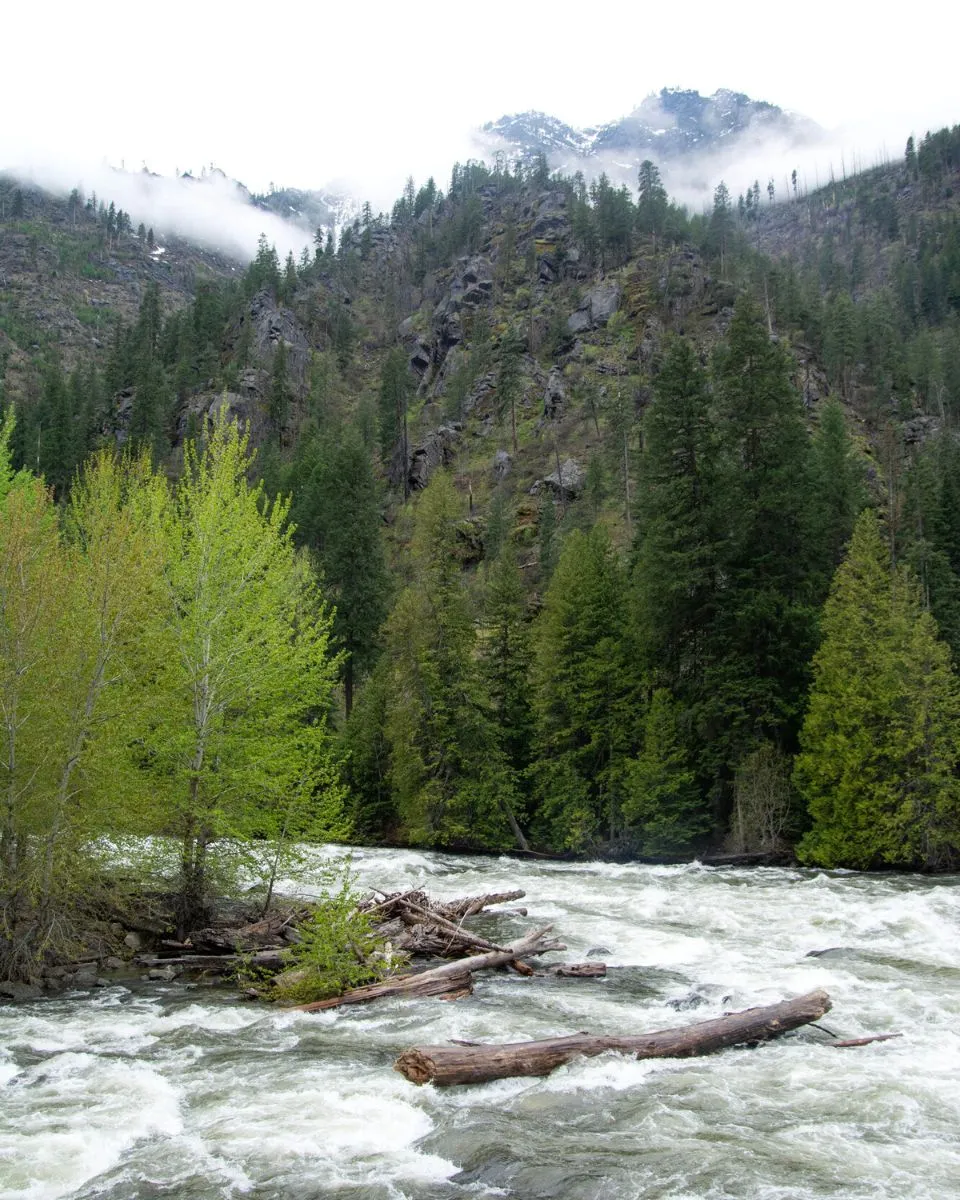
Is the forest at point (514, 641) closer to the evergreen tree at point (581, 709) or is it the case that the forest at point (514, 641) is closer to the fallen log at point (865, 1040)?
the evergreen tree at point (581, 709)

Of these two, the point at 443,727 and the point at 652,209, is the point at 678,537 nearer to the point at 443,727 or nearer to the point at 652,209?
the point at 443,727

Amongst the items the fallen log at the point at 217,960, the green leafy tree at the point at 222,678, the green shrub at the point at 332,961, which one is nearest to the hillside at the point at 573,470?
the green leafy tree at the point at 222,678

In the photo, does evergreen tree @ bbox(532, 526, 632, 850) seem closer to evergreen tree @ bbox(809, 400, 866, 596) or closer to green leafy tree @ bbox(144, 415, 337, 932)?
evergreen tree @ bbox(809, 400, 866, 596)

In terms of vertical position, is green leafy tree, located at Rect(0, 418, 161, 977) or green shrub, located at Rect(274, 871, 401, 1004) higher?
green leafy tree, located at Rect(0, 418, 161, 977)

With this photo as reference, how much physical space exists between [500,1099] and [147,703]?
28.4 ft

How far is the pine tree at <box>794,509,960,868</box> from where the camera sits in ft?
90.1

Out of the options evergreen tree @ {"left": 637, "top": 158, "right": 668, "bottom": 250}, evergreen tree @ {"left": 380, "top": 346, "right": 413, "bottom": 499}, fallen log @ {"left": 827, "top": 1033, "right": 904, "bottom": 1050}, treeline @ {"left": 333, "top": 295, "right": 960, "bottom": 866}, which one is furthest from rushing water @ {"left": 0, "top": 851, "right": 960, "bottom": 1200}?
evergreen tree @ {"left": 637, "top": 158, "right": 668, "bottom": 250}

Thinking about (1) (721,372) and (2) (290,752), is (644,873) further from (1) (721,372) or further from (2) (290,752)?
(1) (721,372)

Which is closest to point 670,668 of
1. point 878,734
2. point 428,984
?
point 878,734

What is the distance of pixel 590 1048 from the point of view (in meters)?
10.3

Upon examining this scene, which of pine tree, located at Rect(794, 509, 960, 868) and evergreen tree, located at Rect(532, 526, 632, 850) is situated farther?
evergreen tree, located at Rect(532, 526, 632, 850)

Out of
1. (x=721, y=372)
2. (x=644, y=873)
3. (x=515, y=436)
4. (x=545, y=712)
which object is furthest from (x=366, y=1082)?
(x=515, y=436)

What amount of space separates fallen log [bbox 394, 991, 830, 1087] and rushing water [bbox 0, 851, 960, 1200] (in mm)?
190

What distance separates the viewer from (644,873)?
93.2 ft
